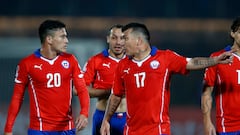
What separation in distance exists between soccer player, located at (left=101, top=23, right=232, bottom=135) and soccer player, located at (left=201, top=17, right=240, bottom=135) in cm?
39

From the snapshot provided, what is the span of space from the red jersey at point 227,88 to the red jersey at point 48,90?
1203mm

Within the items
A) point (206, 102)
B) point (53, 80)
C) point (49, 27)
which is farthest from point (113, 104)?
point (49, 27)

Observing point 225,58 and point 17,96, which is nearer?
point 225,58

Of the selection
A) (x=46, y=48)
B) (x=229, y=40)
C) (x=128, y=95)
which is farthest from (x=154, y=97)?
(x=229, y=40)

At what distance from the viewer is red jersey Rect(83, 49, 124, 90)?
8.70 meters

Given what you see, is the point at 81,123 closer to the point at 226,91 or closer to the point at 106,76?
the point at 226,91

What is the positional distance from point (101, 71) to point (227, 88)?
1.88 metres

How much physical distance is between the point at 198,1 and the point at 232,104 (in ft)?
23.8

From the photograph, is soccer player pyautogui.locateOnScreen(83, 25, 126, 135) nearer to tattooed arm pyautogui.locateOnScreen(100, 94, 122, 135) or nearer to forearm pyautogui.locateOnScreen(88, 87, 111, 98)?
forearm pyautogui.locateOnScreen(88, 87, 111, 98)

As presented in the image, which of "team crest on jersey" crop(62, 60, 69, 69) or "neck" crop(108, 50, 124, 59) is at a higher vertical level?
"neck" crop(108, 50, 124, 59)

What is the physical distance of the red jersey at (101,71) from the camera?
870 centimetres

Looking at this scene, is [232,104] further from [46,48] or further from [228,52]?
[46,48]

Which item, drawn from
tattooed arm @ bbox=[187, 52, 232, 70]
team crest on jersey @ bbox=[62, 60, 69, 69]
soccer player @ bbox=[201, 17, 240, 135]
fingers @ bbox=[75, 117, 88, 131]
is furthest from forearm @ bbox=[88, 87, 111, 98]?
tattooed arm @ bbox=[187, 52, 232, 70]

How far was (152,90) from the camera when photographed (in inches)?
276
